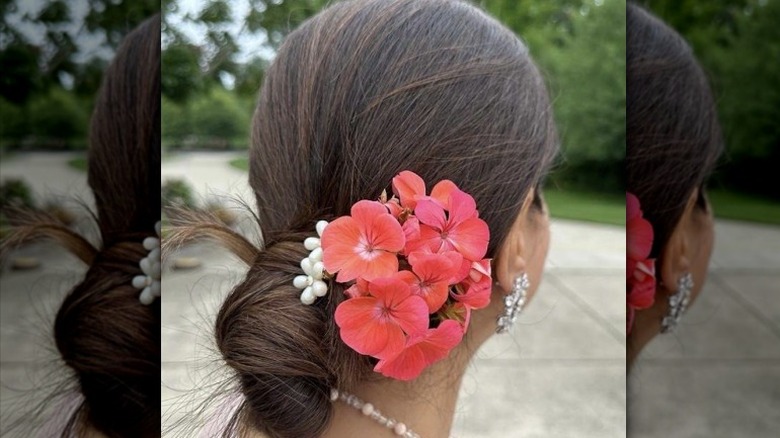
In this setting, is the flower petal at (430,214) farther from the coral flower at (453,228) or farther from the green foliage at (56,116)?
the green foliage at (56,116)

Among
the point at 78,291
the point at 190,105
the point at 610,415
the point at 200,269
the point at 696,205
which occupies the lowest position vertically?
the point at 610,415

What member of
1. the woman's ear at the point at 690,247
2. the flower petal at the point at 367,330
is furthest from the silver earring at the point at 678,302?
the flower petal at the point at 367,330

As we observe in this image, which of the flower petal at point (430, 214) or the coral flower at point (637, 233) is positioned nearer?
the flower petal at point (430, 214)

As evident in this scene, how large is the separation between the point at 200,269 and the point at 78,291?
34 cm

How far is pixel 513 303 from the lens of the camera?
0.88 metres

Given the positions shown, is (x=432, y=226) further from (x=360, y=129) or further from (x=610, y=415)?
Result: (x=610, y=415)

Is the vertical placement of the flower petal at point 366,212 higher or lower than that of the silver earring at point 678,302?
higher

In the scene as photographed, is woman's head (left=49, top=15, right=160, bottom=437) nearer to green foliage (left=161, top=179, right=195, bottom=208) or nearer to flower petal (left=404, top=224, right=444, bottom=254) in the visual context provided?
green foliage (left=161, top=179, right=195, bottom=208)

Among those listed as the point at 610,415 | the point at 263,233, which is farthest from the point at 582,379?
the point at 263,233

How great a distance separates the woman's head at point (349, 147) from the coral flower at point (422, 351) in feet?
0.19

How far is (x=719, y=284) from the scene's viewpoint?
3.07ft

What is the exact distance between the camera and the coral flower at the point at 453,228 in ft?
2.28

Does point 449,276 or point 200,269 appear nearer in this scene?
point 449,276

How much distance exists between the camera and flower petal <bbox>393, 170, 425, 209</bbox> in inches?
27.9
